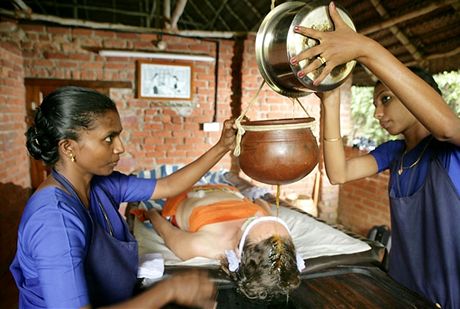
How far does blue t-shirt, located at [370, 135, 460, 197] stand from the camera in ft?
4.43

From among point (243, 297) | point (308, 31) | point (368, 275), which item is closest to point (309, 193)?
point (368, 275)

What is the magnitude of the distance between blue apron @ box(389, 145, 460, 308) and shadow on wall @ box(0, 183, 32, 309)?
3.03 m

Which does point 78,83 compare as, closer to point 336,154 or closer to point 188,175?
point 188,175

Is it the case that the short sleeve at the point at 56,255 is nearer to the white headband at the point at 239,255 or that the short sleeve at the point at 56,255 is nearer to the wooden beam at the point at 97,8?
the white headband at the point at 239,255

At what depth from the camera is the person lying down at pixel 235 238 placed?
67.7 inches

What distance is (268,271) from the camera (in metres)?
1.73

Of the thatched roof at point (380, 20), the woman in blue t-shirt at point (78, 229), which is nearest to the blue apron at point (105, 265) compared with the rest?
the woman in blue t-shirt at point (78, 229)

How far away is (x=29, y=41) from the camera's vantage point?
388 centimetres

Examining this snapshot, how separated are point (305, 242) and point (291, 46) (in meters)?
1.62

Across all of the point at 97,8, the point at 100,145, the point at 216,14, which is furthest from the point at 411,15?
the point at 97,8

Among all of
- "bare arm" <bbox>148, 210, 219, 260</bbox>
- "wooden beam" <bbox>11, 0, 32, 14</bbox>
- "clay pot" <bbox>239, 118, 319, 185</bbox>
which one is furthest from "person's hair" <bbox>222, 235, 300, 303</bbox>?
"wooden beam" <bbox>11, 0, 32, 14</bbox>

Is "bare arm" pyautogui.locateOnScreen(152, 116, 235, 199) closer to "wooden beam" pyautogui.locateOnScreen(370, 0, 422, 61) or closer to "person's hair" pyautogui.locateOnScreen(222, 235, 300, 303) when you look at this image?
"person's hair" pyautogui.locateOnScreen(222, 235, 300, 303)

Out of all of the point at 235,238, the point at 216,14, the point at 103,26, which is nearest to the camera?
the point at 235,238

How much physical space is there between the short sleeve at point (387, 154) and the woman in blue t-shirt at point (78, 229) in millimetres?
1180
